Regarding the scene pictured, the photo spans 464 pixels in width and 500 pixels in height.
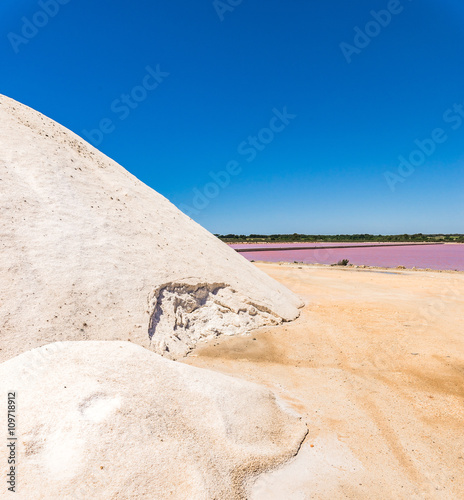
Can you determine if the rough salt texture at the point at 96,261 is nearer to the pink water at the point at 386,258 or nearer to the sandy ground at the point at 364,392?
the sandy ground at the point at 364,392

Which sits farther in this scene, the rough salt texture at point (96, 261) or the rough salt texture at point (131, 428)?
the rough salt texture at point (96, 261)

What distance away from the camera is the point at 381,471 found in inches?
128

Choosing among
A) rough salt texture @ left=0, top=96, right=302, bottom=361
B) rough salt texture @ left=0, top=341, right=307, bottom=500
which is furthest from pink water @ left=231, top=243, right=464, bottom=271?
rough salt texture @ left=0, top=341, right=307, bottom=500

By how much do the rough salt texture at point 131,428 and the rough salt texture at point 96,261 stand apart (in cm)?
163

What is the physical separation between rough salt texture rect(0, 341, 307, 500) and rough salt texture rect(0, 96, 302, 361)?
163 centimetres

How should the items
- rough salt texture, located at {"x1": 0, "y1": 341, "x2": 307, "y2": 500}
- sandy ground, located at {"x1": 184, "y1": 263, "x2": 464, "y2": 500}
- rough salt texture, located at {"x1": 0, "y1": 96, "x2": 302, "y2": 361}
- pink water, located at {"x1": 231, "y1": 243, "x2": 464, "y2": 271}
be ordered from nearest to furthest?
1. rough salt texture, located at {"x1": 0, "y1": 341, "x2": 307, "y2": 500}
2. sandy ground, located at {"x1": 184, "y1": 263, "x2": 464, "y2": 500}
3. rough salt texture, located at {"x1": 0, "y1": 96, "x2": 302, "y2": 361}
4. pink water, located at {"x1": 231, "y1": 243, "x2": 464, "y2": 271}

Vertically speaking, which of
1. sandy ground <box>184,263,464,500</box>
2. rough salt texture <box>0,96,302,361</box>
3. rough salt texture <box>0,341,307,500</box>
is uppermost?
rough salt texture <box>0,96,302,361</box>

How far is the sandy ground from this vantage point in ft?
10.2

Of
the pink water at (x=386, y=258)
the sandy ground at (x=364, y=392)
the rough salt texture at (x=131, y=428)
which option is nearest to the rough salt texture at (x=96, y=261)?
the sandy ground at (x=364, y=392)

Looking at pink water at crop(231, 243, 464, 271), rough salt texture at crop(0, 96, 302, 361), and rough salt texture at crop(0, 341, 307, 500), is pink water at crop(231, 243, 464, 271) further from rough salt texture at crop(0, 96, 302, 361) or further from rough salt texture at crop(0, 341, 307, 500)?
rough salt texture at crop(0, 341, 307, 500)

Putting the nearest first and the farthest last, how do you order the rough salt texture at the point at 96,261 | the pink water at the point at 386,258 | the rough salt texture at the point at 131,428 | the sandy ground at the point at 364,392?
the rough salt texture at the point at 131,428
the sandy ground at the point at 364,392
the rough salt texture at the point at 96,261
the pink water at the point at 386,258

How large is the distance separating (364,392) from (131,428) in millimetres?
3686

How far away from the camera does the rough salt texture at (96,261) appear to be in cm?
526

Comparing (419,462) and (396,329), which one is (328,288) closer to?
(396,329)
